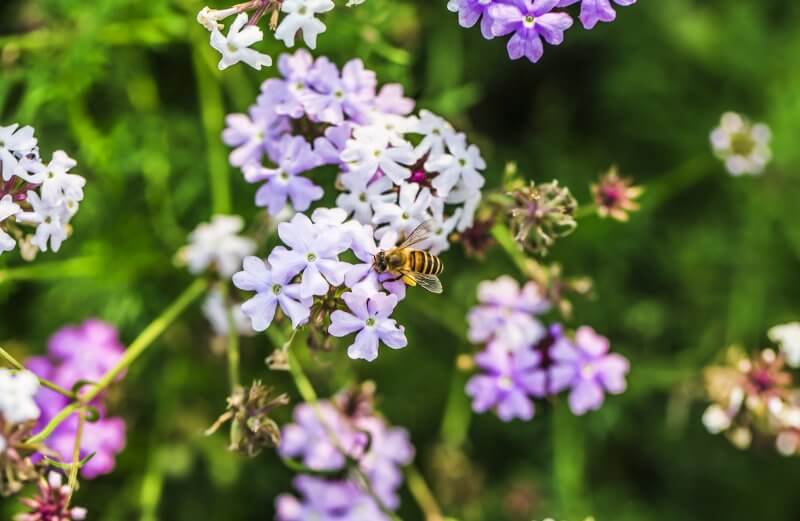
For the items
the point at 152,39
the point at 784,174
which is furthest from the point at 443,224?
the point at 784,174

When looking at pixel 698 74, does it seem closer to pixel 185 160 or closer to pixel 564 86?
pixel 564 86

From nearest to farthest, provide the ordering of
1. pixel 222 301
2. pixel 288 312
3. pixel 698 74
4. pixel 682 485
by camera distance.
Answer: pixel 288 312 → pixel 222 301 → pixel 682 485 → pixel 698 74

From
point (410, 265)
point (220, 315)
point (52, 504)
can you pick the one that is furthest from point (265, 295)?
point (220, 315)

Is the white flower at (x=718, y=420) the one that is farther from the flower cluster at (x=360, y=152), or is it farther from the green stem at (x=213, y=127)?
the green stem at (x=213, y=127)

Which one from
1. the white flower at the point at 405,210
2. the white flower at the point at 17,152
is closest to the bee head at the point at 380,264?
the white flower at the point at 405,210

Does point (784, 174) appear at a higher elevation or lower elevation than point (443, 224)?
lower

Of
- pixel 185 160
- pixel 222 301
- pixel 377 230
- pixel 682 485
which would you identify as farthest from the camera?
pixel 682 485
